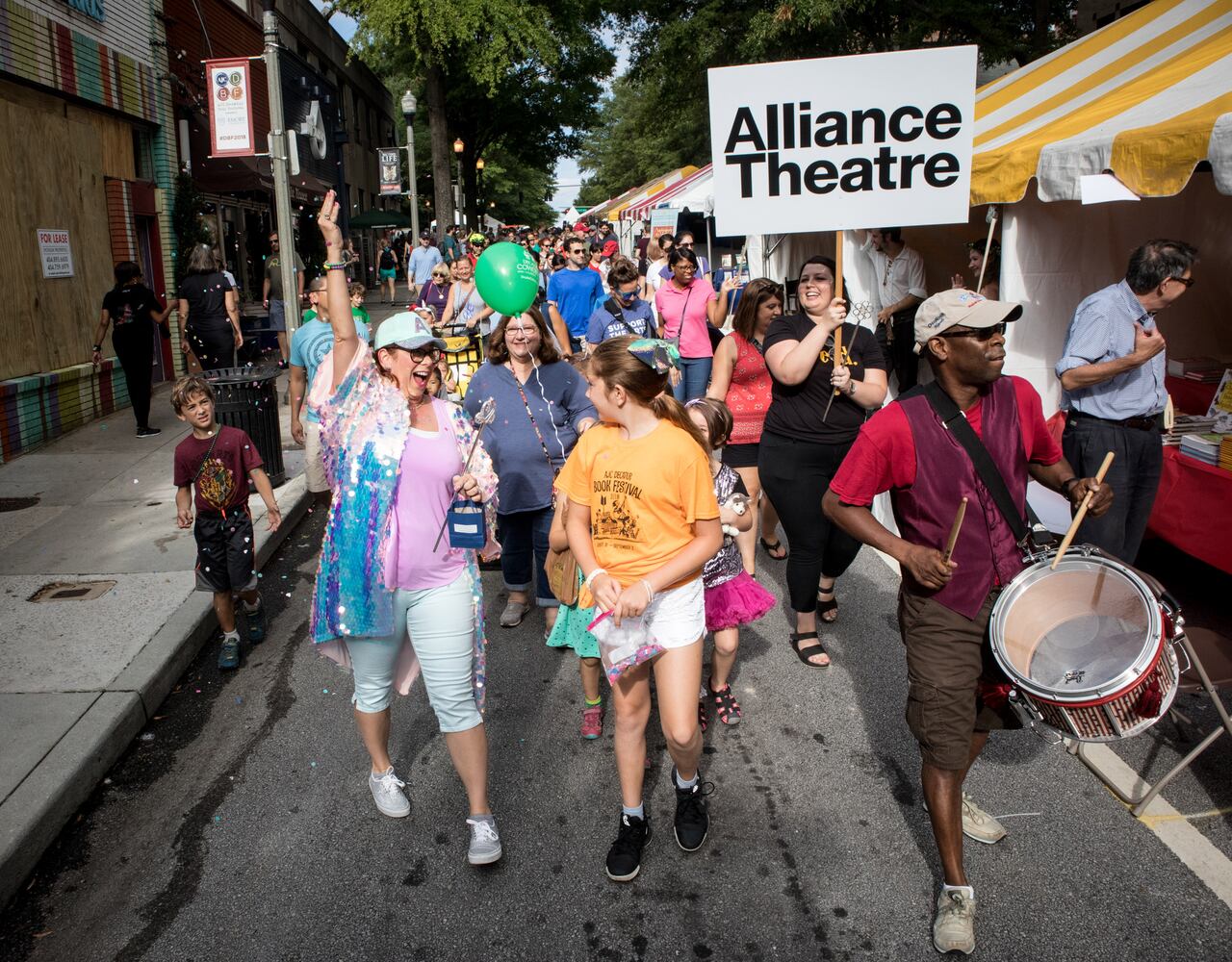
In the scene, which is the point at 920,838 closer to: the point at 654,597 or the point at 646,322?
the point at 654,597

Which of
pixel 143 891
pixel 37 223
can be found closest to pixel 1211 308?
pixel 143 891

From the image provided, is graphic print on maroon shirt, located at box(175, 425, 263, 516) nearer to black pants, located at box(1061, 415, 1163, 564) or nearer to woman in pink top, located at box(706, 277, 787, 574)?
woman in pink top, located at box(706, 277, 787, 574)

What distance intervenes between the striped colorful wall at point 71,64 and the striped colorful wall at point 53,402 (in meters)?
3.04

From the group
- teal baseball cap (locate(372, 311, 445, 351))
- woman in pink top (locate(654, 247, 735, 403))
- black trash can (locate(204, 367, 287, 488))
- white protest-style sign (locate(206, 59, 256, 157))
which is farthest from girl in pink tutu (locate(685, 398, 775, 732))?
white protest-style sign (locate(206, 59, 256, 157))

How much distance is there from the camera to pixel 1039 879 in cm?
336

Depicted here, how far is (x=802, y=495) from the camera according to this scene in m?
5.07

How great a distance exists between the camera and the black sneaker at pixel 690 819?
3580 millimetres

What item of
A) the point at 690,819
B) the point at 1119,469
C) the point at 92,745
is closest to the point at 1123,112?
the point at 1119,469

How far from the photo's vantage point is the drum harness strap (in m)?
3.05

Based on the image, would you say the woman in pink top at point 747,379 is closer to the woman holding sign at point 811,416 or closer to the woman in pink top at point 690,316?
the woman holding sign at point 811,416

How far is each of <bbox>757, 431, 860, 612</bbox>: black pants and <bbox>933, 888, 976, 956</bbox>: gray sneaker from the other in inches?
85.8

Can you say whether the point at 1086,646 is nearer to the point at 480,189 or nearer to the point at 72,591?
the point at 72,591

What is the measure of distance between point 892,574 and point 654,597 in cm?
365

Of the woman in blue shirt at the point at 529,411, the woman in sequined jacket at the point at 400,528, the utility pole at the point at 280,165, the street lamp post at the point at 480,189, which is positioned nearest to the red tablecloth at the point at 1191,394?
the woman in blue shirt at the point at 529,411
